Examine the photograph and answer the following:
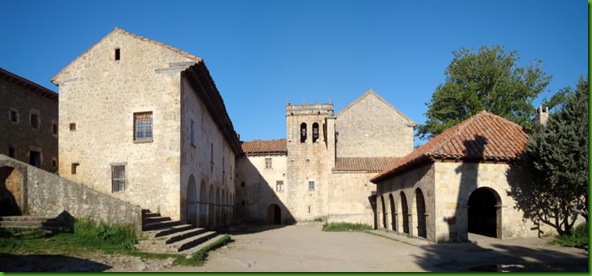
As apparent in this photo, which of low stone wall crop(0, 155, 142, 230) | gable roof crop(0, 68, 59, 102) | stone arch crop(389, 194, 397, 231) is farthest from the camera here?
gable roof crop(0, 68, 59, 102)

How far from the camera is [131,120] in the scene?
18.7 metres

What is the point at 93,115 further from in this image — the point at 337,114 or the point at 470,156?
the point at 337,114

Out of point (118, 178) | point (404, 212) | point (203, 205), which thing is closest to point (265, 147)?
point (203, 205)

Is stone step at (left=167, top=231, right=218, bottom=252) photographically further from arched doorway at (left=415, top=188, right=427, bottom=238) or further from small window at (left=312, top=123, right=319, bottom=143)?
small window at (left=312, top=123, right=319, bottom=143)

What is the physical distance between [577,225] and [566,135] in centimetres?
430

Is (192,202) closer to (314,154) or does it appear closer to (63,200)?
(63,200)

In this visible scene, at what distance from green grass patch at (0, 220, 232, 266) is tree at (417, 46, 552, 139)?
27.4 m

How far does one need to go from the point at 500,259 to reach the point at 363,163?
989 inches

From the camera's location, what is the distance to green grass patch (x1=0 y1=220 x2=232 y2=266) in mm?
12039

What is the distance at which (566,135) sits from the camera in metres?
15.3

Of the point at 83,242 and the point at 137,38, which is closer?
the point at 83,242

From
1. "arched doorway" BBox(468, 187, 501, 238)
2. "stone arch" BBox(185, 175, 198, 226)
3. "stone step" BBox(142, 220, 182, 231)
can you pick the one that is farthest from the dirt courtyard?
"arched doorway" BBox(468, 187, 501, 238)

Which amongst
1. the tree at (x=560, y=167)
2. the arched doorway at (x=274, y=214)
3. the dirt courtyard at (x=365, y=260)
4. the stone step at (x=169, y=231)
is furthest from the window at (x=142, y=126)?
the arched doorway at (x=274, y=214)

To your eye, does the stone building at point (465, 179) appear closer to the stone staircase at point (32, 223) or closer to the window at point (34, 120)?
the stone staircase at point (32, 223)
